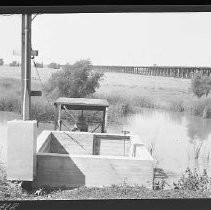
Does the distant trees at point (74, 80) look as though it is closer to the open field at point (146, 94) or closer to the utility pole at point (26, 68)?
the open field at point (146, 94)

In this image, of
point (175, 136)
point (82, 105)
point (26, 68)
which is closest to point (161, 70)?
point (175, 136)

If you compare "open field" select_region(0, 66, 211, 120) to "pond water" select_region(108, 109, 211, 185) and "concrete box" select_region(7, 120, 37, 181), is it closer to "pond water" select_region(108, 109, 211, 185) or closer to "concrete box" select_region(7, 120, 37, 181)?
"pond water" select_region(108, 109, 211, 185)

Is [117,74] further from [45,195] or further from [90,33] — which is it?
[45,195]

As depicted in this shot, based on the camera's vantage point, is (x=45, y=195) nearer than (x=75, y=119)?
Yes

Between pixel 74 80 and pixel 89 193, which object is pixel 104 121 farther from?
pixel 89 193

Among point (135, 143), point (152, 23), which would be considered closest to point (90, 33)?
point (152, 23)

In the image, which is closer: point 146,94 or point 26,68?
point 26,68
